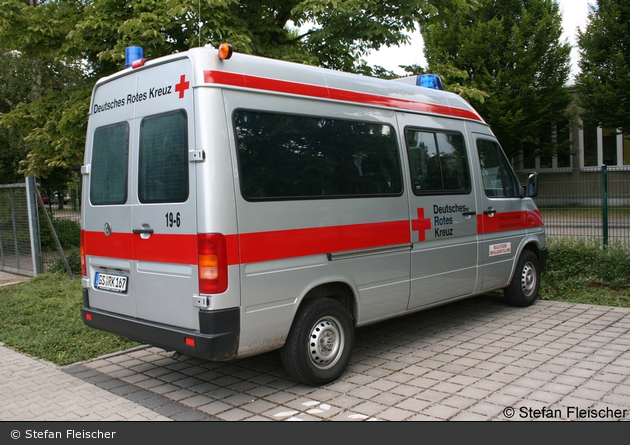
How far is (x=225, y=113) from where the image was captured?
4152mm

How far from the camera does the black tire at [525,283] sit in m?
7.34

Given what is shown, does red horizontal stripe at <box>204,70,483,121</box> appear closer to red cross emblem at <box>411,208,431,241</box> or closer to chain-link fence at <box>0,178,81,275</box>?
red cross emblem at <box>411,208,431,241</box>

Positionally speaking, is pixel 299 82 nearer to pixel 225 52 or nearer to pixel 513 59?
pixel 225 52

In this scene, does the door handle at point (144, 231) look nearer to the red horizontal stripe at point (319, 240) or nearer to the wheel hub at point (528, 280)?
the red horizontal stripe at point (319, 240)

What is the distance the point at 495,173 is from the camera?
6.87 m

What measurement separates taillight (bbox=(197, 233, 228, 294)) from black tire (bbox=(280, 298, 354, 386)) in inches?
33.6

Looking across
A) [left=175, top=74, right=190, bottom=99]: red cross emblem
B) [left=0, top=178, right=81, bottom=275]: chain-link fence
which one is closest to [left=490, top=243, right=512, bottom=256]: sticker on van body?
[left=175, top=74, right=190, bottom=99]: red cross emblem

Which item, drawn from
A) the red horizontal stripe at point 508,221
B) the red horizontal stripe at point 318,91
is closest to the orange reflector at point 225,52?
the red horizontal stripe at point 318,91

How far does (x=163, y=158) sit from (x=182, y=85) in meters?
0.58

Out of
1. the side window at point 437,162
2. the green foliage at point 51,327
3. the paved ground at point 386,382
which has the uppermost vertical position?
the side window at point 437,162

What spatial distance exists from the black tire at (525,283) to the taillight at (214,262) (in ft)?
15.1

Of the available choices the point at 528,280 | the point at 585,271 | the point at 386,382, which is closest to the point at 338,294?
the point at 386,382
